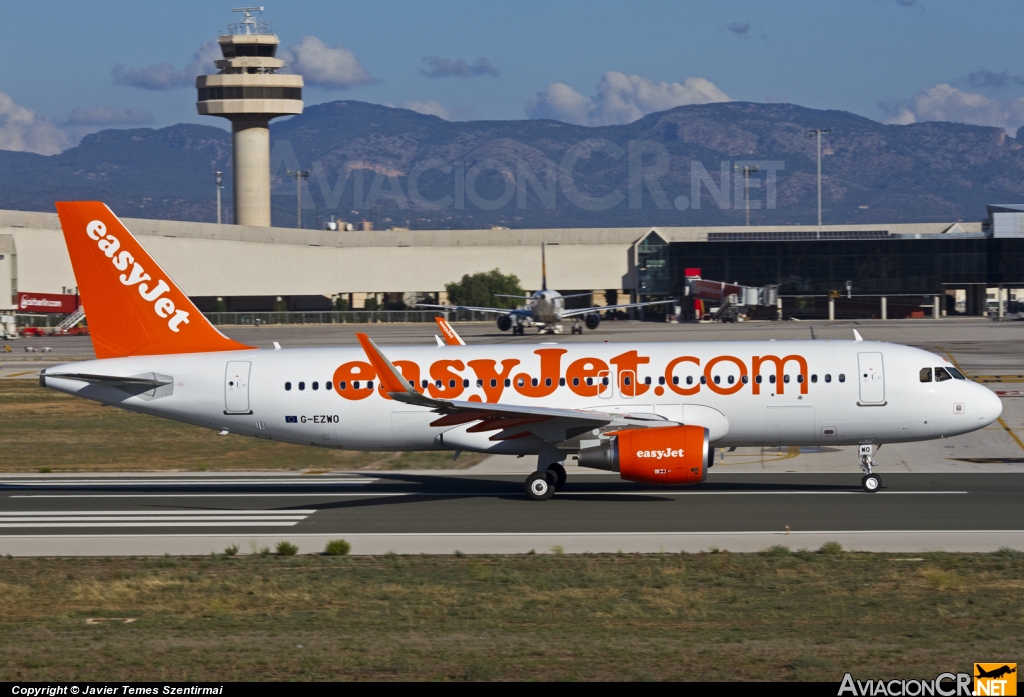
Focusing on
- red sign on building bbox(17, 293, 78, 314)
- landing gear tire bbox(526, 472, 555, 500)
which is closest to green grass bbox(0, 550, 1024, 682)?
landing gear tire bbox(526, 472, 555, 500)

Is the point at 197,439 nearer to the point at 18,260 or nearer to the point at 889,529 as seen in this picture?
the point at 889,529

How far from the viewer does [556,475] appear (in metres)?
30.4

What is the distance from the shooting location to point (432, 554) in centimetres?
2347

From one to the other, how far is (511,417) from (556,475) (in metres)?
2.54

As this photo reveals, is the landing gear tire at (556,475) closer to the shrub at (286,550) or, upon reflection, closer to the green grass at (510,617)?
the green grass at (510,617)

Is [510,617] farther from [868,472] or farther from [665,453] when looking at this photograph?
[868,472]

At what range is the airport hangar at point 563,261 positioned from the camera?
15600 cm

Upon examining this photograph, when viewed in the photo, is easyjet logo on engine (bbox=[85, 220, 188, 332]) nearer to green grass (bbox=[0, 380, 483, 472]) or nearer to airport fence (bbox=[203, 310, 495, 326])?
green grass (bbox=[0, 380, 483, 472])

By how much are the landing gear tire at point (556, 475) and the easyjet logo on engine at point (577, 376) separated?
6.50 feet

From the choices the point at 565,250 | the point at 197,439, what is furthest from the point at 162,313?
the point at 565,250

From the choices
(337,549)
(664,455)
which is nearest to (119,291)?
(337,549)

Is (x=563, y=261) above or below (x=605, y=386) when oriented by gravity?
above

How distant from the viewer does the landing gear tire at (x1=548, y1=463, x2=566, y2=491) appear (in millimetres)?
30188

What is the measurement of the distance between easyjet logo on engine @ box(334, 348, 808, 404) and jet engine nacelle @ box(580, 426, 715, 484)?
1.97 metres
